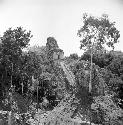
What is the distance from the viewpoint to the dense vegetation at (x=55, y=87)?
16.1 m

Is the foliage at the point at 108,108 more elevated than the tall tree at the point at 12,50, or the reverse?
the tall tree at the point at 12,50

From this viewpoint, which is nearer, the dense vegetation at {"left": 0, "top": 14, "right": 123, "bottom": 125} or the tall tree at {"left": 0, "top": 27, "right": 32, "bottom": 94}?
the dense vegetation at {"left": 0, "top": 14, "right": 123, "bottom": 125}

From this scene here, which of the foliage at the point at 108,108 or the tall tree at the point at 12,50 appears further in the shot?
the tall tree at the point at 12,50

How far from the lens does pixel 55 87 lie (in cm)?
2305

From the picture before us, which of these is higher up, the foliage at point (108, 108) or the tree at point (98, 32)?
the tree at point (98, 32)

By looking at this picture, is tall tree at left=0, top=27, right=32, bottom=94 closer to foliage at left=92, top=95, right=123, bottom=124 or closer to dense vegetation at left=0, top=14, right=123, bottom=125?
dense vegetation at left=0, top=14, right=123, bottom=125

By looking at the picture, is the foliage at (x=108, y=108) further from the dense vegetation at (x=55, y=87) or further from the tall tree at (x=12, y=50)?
the tall tree at (x=12, y=50)

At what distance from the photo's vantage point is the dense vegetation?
16103 mm

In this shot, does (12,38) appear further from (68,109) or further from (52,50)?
(52,50)

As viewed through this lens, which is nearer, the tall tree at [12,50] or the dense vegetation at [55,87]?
the dense vegetation at [55,87]

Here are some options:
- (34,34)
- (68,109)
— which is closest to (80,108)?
(68,109)

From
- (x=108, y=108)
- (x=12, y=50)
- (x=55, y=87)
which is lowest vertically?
(x=108, y=108)

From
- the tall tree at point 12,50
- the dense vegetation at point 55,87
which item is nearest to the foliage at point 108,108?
the dense vegetation at point 55,87

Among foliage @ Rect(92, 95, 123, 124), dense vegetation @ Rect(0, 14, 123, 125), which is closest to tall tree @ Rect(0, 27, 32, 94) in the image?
dense vegetation @ Rect(0, 14, 123, 125)
